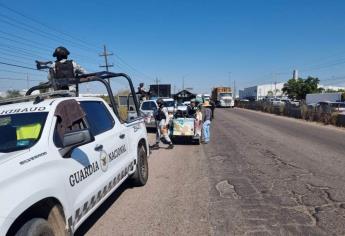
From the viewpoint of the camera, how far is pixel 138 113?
7812 mm

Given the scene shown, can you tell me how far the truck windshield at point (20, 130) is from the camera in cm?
381

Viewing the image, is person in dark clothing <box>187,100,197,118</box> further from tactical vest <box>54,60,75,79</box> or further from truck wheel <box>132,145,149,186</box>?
tactical vest <box>54,60,75,79</box>

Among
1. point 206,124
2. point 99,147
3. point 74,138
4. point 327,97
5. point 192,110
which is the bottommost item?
point 327,97

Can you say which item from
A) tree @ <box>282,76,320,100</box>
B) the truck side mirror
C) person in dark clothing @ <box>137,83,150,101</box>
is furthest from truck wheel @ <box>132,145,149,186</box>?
tree @ <box>282,76,320,100</box>

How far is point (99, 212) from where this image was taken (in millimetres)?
5703

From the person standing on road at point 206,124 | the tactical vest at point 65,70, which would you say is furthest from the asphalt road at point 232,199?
Answer: the person standing on road at point 206,124

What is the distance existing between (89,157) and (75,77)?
2473 millimetres

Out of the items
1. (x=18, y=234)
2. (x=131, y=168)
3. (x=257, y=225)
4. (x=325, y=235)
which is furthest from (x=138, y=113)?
(x=18, y=234)

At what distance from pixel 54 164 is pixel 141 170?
12.1ft

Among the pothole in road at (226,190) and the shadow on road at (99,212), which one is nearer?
the shadow on road at (99,212)

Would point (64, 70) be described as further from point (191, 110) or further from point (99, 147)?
point (191, 110)

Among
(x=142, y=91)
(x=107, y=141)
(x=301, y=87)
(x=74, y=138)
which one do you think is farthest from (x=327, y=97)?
(x=74, y=138)

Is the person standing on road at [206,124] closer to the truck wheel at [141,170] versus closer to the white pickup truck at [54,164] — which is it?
the truck wheel at [141,170]

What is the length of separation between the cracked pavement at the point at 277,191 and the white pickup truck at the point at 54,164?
174 cm
